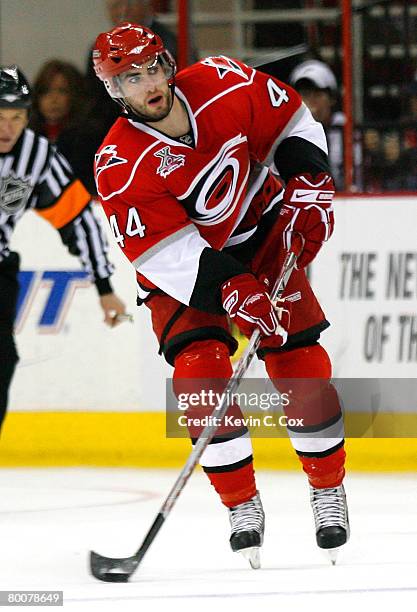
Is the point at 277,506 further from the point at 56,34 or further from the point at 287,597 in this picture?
the point at 56,34

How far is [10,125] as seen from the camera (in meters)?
3.91

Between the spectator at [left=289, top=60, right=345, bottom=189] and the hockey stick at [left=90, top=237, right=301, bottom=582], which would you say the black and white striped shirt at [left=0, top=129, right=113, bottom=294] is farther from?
the hockey stick at [left=90, top=237, right=301, bottom=582]

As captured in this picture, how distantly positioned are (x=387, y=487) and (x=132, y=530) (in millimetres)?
906

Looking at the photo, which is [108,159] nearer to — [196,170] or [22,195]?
[196,170]

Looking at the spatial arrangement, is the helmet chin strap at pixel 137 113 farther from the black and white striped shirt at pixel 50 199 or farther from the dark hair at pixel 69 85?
the dark hair at pixel 69 85

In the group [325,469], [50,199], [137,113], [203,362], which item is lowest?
[325,469]

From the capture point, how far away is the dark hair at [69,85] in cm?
487

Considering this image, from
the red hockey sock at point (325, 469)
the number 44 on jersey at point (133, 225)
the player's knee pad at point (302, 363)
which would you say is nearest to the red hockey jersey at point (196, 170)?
the number 44 on jersey at point (133, 225)

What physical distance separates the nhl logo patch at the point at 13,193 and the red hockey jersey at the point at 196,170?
0.95 meters

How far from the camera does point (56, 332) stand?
15.5ft

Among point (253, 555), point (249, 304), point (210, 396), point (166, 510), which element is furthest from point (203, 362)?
point (253, 555)

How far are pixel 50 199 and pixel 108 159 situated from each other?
3.80 ft

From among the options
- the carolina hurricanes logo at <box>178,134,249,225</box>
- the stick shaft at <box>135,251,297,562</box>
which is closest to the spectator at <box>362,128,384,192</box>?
the carolina hurricanes logo at <box>178,134,249,225</box>

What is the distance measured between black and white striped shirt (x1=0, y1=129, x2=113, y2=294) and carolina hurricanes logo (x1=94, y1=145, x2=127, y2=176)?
0.99m
